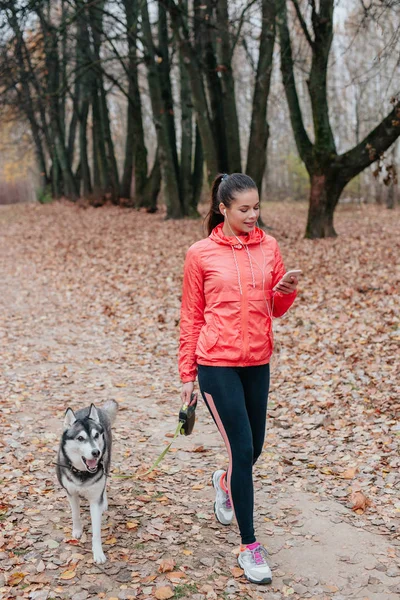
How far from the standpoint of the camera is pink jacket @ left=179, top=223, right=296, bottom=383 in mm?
3725

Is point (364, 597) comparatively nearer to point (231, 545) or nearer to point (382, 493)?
point (231, 545)

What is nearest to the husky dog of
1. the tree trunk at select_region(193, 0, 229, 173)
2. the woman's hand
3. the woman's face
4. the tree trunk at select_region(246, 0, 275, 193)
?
the woman's hand

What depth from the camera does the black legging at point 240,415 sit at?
12.1 feet

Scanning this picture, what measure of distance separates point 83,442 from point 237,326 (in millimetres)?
1309

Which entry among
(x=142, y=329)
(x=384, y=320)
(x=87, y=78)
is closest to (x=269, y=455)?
(x=384, y=320)

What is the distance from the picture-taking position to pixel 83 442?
13.2 ft

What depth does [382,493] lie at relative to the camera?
504 cm

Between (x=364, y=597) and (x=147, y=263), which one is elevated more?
(x=147, y=263)

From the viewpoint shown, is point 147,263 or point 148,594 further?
point 147,263

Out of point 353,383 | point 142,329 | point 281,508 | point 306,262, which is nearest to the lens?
point 281,508

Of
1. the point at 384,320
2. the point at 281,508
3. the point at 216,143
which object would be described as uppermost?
the point at 216,143

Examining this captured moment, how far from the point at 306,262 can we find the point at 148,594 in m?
9.73

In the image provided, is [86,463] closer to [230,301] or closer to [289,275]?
[230,301]

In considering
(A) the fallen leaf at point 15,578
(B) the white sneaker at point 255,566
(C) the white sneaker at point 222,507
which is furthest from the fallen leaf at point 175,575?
(A) the fallen leaf at point 15,578
